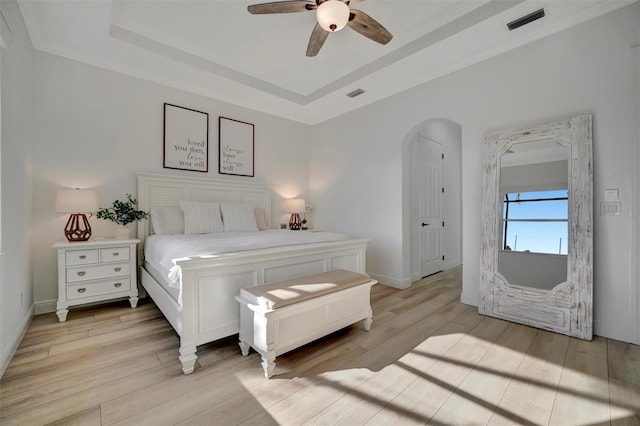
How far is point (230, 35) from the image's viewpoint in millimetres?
3002

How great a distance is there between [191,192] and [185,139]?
77 cm

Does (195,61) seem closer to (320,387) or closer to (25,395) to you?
(25,395)

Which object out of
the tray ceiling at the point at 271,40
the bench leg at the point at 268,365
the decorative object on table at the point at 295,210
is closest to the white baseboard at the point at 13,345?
the bench leg at the point at 268,365

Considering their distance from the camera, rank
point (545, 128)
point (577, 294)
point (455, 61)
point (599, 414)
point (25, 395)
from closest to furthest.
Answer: point (599, 414) < point (25, 395) < point (577, 294) < point (545, 128) < point (455, 61)

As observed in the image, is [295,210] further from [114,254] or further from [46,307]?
[46,307]

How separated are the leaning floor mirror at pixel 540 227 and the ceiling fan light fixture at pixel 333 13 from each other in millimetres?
2017

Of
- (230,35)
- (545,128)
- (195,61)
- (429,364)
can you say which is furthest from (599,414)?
(195,61)

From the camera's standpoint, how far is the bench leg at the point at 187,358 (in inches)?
72.8

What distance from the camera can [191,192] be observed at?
12.8ft

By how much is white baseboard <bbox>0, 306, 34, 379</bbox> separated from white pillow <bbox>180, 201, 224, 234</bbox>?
5.10 ft

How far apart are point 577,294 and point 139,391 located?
11.5 ft

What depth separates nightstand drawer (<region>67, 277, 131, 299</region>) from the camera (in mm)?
2732

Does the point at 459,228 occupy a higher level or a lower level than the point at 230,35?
lower

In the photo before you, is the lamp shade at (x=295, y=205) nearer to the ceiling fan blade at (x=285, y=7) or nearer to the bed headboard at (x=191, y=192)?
the bed headboard at (x=191, y=192)
